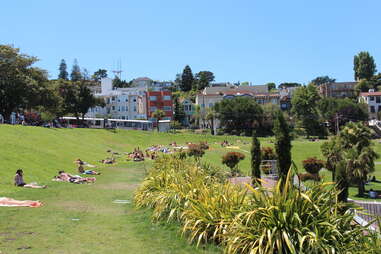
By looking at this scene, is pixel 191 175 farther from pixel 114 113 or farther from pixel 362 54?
pixel 362 54

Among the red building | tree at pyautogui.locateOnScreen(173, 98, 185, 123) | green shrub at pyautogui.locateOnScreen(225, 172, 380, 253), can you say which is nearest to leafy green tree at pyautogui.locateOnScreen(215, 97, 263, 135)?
the red building

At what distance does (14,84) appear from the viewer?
60.8 meters

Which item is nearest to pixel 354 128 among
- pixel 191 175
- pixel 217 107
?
pixel 191 175

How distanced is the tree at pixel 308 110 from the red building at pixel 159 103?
32.6m

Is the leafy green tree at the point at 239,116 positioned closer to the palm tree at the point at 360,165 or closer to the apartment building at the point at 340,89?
the apartment building at the point at 340,89

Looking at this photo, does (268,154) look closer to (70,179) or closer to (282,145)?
(282,145)

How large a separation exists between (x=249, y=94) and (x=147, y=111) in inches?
1206

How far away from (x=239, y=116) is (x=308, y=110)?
63.0 feet

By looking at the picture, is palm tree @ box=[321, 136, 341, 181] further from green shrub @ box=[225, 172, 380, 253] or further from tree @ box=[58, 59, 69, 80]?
tree @ box=[58, 59, 69, 80]

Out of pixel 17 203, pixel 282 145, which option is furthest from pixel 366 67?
pixel 17 203

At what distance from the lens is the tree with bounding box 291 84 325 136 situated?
9975 centimetres

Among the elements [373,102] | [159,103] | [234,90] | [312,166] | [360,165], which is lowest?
[312,166]

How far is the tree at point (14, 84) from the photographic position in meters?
60.7

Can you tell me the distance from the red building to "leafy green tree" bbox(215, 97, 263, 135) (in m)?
16.8
